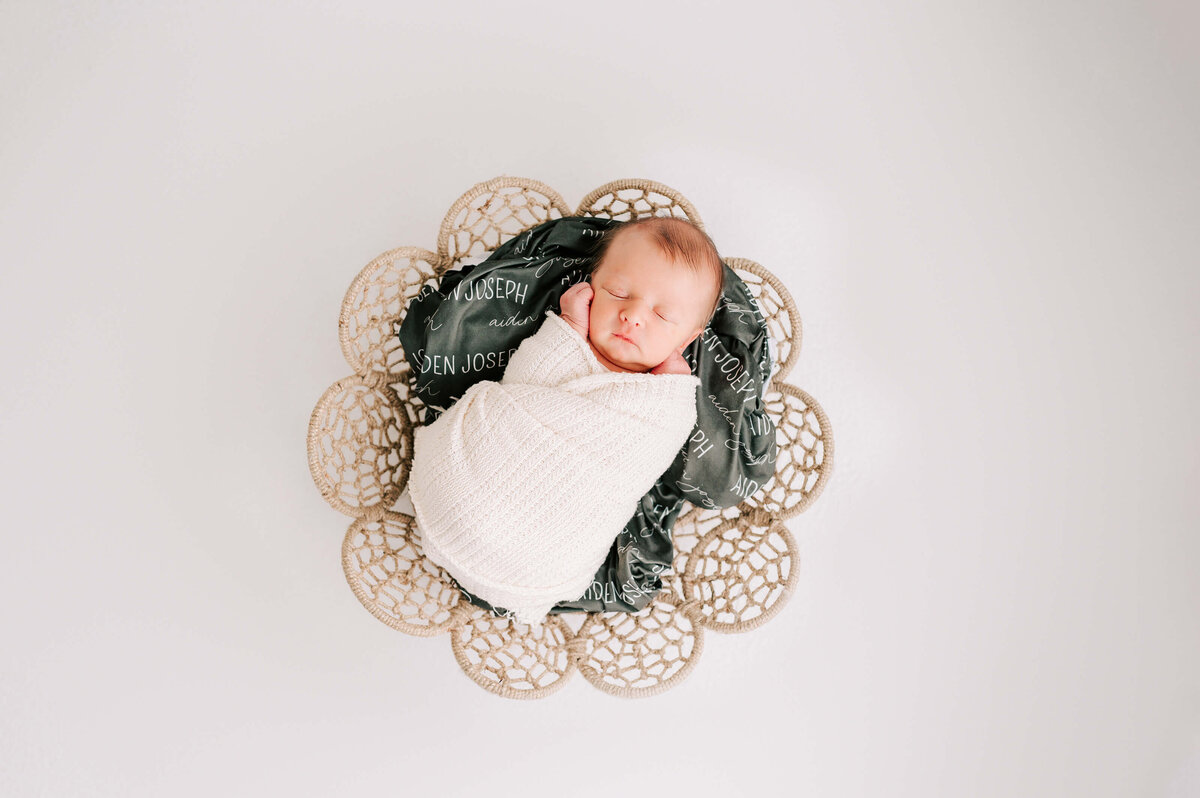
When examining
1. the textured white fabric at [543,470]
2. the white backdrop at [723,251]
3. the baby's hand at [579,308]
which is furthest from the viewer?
the white backdrop at [723,251]

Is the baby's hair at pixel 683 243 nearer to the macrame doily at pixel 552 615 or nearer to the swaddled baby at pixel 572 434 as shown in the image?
the swaddled baby at pixel 572 434

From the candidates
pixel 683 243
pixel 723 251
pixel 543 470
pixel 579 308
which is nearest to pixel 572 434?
pixel 543 470

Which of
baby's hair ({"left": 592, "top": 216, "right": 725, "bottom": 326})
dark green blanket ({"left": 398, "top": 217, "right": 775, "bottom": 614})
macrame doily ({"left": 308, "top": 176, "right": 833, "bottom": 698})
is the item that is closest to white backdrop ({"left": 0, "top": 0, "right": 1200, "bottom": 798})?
macrame doily ({"left": 308, "top": 176, "right": 833, "bottom": 698})

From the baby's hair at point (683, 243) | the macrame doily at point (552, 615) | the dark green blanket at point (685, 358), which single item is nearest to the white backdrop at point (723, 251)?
the macrame doily at point (552, 615)

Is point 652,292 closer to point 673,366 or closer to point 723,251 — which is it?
point 673,366

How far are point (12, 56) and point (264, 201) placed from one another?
548 millimetres

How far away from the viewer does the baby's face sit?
146cm

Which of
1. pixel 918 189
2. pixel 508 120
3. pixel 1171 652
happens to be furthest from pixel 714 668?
pixel 508 120

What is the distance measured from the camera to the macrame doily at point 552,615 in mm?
1532

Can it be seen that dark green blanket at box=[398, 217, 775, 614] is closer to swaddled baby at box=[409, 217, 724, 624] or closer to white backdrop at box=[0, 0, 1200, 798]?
swaddled baby at box=[409, 217, 724, 624]

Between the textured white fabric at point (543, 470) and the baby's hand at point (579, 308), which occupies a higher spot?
the baby's hand at point (579, 308)

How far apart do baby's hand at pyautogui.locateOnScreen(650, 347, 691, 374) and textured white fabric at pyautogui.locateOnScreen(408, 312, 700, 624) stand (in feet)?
0.15

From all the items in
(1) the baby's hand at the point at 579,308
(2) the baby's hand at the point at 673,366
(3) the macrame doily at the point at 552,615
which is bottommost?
(3) the macrame doily at the point at 552,615

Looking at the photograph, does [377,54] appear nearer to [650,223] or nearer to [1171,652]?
[650,223]
